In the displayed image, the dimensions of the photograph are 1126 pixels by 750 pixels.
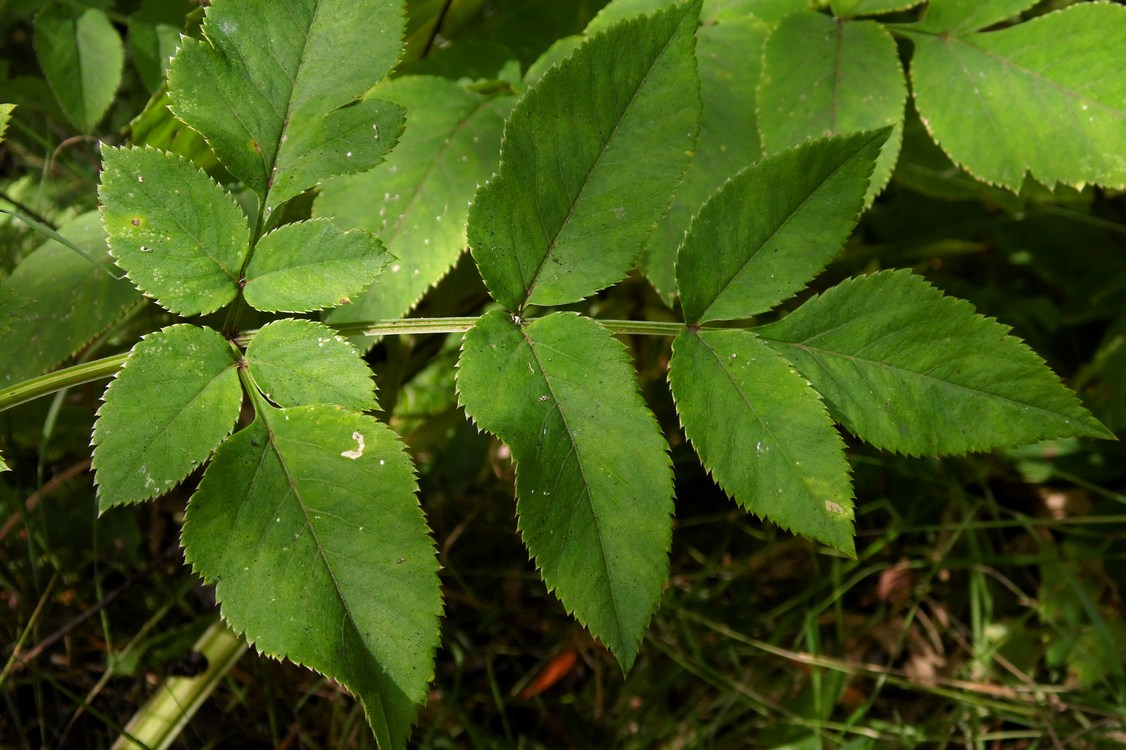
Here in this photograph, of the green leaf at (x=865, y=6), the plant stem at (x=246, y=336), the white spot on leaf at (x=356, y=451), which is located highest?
the green leaf at (x=865, y=6)

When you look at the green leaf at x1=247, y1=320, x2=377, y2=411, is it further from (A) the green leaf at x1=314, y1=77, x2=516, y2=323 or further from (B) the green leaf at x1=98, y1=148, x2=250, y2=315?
(A) the green leaf at x1=314, y1=77, x2=516, y2=323

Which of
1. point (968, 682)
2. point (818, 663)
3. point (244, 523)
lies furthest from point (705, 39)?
point (968, 682)

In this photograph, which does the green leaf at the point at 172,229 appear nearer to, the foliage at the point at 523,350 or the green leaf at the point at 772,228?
the foliage at the point at 523,350

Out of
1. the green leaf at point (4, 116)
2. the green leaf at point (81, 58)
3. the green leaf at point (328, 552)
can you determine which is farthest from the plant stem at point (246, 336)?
the green leaf at point (81, 58)

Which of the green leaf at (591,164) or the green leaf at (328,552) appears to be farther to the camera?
the green leaf at (591,164)

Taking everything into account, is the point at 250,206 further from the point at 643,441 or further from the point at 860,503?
the point at 860,503

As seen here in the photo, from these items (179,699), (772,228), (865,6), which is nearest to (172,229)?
(772,228)

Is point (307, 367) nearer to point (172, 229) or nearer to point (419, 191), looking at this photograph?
point (172, 229)
